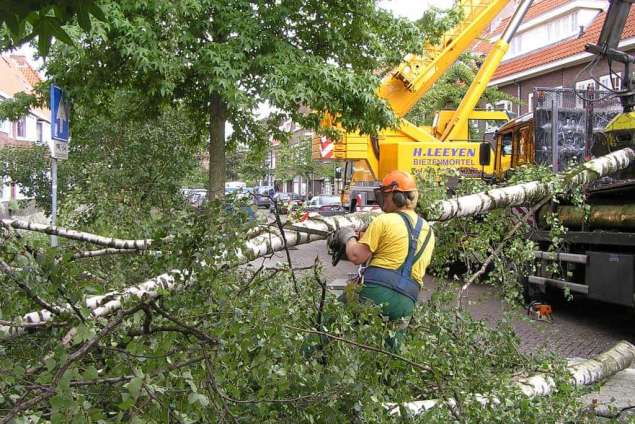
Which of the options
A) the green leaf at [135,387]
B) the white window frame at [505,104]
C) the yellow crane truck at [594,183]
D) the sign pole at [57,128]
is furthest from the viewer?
the white window frame at [505,104]

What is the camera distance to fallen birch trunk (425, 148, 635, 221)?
4.98m

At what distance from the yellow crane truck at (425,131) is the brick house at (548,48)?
33.5ft

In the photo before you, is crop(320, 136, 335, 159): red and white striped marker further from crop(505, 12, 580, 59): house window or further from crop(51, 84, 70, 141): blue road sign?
crop(505, 12, 580, 59): house window

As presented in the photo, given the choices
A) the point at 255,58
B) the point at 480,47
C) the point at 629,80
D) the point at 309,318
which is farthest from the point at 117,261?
the point at 480,47

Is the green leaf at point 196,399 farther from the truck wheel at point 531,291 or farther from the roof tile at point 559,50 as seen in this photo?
the roof tile at point 559,50

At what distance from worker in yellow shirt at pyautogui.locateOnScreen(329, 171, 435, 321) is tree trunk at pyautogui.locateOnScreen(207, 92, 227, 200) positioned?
17.3ft

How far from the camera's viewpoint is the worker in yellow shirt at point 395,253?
3.85 m

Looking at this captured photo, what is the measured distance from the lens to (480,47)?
3306 cm

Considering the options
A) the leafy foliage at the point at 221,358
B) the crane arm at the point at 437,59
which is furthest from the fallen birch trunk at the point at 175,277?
the crane arm at the point at 437,59

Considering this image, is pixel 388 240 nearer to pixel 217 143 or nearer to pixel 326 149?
pixel 217 143

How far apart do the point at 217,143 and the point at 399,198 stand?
5.55m

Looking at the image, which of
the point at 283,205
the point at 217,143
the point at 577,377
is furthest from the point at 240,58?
the point at 577,377

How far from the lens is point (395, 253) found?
152 inches

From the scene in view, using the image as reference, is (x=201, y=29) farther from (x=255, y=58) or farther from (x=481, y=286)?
(x=481, y=286)
